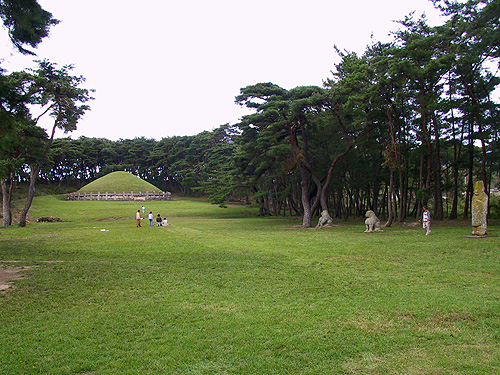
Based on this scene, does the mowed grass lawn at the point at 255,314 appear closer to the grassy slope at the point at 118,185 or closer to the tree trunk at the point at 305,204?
the tree trunk at the point at 305,204

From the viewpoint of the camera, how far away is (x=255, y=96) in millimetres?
27422

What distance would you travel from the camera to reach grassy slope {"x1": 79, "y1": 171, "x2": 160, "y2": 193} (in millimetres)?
64062

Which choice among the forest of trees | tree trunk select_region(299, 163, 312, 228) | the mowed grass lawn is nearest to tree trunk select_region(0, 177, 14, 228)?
the forest of trees

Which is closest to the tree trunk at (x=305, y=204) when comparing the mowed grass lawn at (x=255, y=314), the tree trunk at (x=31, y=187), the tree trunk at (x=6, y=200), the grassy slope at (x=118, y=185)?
the mowed grass lawn at (x=255, y=314)

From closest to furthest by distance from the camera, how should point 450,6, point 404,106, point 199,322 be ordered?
point 199,322
point 450,6
point 404,106

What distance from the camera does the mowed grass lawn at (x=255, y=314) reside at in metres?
4.66

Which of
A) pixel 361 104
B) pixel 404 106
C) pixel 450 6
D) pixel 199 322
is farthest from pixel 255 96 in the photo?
pixel 199 322

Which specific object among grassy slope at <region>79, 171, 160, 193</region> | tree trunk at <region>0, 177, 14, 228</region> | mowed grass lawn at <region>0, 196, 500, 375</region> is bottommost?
mowed grass lawn at <region>0, 196, 500, 375</region>

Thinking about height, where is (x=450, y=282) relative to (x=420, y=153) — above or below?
below

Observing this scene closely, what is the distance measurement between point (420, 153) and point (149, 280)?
73.4 ft

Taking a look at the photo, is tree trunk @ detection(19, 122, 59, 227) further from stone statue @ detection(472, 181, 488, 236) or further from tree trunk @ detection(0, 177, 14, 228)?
stone statue @ detection(472, 181, 488, 236)

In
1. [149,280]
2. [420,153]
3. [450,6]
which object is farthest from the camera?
[420,153]

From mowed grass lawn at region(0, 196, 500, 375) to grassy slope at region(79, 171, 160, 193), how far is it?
54.3m

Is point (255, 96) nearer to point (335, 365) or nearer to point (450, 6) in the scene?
point (450, 6)
